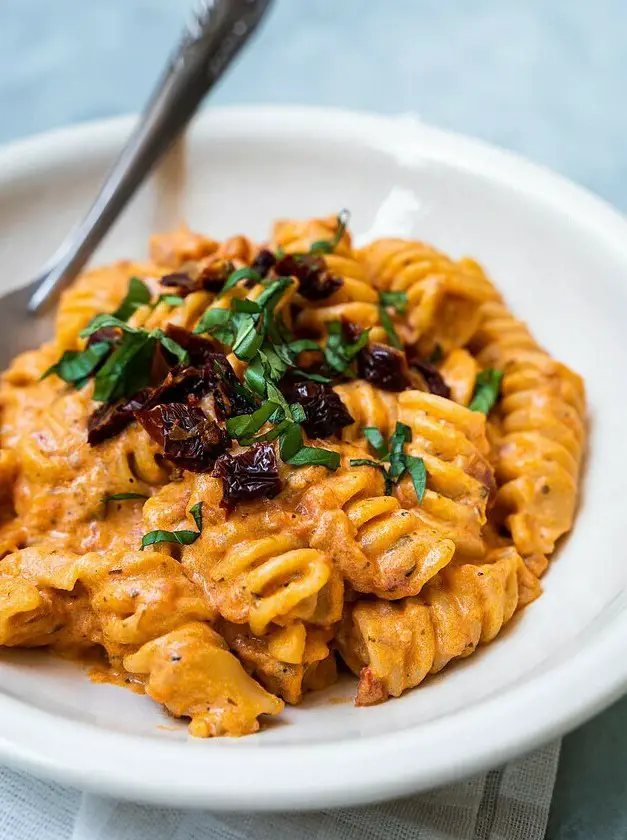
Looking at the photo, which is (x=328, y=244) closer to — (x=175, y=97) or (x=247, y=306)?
(x=247, y=306)

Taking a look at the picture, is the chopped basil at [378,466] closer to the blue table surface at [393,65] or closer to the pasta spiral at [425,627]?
the pasta spiral at [425,627]

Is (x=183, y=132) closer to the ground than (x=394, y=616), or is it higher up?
closer to the ground

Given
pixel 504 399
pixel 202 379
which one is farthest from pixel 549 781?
pixel 202 379

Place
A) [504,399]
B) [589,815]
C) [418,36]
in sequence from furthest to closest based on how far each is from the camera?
1. [418,36]
2. [504,399]
3. [589,815]

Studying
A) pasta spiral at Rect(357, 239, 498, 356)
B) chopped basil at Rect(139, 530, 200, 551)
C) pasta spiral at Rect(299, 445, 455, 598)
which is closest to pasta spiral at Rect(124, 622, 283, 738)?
chopped basil at Rect(139, 530, 200, 551)

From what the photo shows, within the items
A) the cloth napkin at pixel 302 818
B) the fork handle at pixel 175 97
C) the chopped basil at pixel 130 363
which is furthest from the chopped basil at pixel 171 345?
the cloth napkin at pixel 302 818

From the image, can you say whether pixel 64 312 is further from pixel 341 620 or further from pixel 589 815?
pixel 589 815

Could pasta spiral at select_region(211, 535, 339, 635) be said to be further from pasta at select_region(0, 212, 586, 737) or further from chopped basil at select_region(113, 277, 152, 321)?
chopped basil at select_region(113, 277, 152, 321)
